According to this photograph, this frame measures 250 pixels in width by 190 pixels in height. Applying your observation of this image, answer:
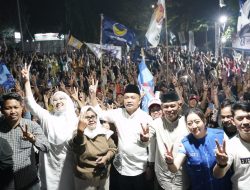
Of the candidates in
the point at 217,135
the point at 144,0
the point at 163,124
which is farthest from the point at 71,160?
the point at 144,0

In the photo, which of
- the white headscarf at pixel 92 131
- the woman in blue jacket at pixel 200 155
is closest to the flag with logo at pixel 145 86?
the white headscarf at pixel 92 131

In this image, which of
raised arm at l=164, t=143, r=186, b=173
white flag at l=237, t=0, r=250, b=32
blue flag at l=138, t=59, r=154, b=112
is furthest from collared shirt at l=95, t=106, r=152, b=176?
white flag at l=237, t=0, r=250, b=32

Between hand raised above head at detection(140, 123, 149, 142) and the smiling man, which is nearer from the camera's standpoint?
the smiling man

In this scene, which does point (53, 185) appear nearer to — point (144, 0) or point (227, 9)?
point (227, 9)

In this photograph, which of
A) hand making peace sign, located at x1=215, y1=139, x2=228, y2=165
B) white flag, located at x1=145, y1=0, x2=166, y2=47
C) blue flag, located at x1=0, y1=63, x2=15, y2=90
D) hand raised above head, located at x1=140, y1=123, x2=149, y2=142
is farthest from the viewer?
white flag, located at x1=145, y1=0, x2=166, y2=47

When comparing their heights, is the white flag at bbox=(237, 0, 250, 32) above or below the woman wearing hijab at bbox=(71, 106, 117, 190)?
above

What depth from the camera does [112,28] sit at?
997 cm

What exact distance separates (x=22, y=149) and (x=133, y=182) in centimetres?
153

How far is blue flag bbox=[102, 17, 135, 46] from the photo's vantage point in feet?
32.6

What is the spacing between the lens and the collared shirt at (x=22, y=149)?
380 cm

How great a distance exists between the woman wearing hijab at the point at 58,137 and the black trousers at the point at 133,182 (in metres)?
0.69

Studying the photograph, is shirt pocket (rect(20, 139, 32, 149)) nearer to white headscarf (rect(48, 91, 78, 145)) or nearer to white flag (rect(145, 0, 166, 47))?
white headscarf (rect(48, 91, 78, 145))

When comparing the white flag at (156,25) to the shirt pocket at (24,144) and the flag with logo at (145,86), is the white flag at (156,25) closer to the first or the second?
the flag with logo at (145,86)

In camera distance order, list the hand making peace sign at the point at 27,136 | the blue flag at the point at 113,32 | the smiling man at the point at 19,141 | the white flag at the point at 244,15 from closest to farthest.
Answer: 1. the hand making peace sign at the point at 27,136
2. the smiling man at the point at 19,141
3. the white flag at the point at 244,15
4. the blue flag at the point at 113,32
